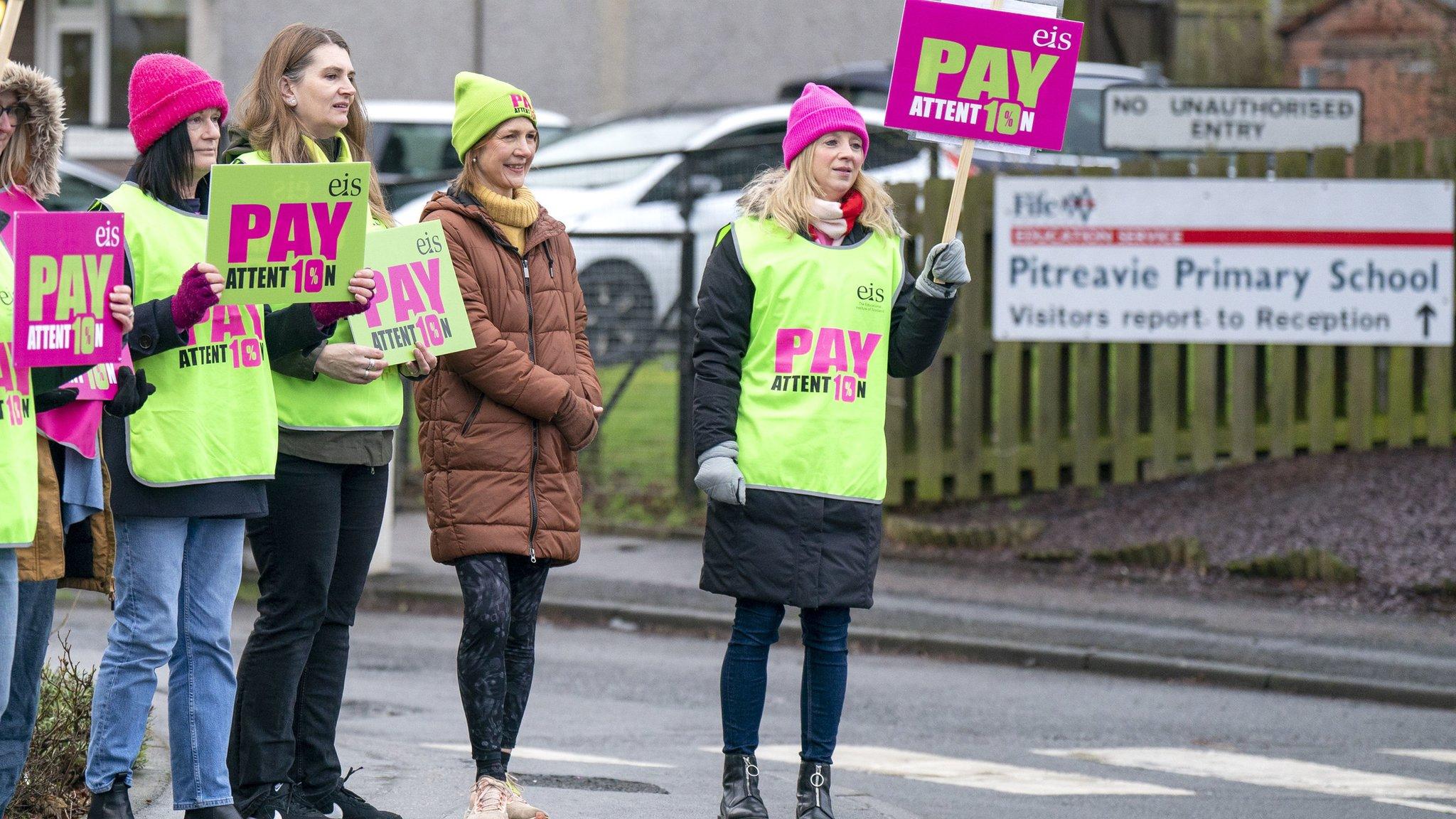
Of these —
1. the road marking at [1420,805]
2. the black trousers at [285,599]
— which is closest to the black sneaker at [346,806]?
the black trousers at [285,599]

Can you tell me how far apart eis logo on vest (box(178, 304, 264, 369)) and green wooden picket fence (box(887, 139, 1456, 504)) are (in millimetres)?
7568

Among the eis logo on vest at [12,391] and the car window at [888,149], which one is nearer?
the eis logo on vest at [12,391]

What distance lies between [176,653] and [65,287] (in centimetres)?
103

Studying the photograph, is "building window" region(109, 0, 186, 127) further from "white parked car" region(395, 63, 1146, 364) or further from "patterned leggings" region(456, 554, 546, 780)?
"patterned leggings" region(456, 554, 546, 780)

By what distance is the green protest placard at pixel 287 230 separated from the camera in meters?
4.32

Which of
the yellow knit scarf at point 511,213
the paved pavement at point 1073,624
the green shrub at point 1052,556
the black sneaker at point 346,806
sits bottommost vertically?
the paved pavement at point 1073,624

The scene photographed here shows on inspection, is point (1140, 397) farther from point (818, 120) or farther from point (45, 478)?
point (45, 478)

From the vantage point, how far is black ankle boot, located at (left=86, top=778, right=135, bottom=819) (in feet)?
14.7

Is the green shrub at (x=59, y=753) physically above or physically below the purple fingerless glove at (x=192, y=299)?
below

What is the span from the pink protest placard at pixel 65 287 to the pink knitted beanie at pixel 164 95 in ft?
1.58

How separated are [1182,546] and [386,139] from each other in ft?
32.0

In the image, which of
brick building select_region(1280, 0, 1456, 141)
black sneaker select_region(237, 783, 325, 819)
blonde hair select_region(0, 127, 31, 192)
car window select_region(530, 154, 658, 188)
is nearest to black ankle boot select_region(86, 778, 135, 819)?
black sneaker select_region(237, 783, 325, 819)

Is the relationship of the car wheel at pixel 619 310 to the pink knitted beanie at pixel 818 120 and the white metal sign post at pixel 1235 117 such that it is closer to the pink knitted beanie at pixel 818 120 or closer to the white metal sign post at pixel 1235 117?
the white metal sign post at pixel 1235 117

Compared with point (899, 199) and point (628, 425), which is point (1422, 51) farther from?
point (628, 425)
